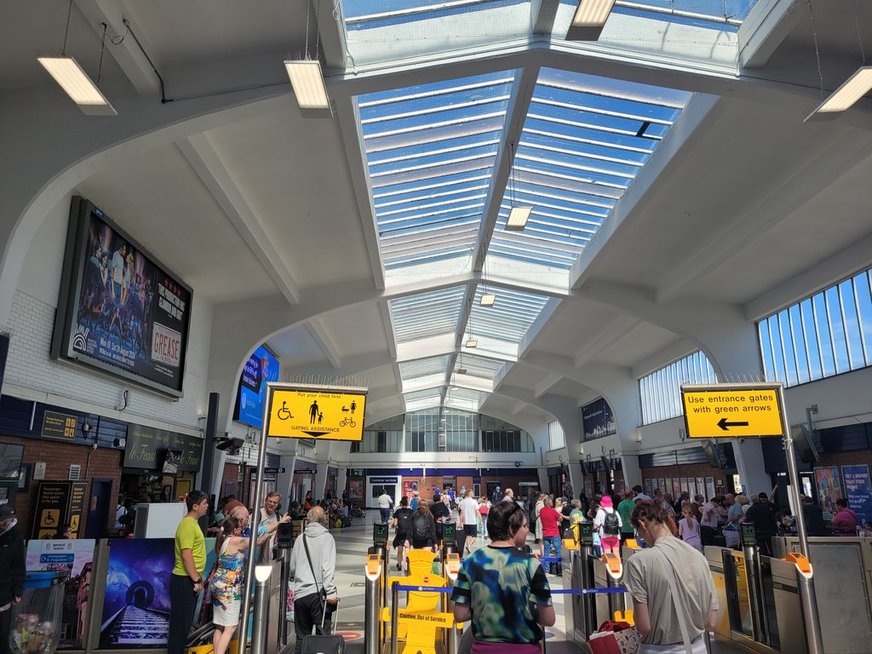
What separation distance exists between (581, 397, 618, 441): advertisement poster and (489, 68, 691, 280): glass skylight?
13.0 meters

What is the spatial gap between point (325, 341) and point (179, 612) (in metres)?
13.3

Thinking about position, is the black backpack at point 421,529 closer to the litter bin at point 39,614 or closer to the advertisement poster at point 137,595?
the advertisement poster at point 137,595

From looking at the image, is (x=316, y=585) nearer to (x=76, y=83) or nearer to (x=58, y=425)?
(x=58, y=425)

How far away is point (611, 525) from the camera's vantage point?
12.6 meters

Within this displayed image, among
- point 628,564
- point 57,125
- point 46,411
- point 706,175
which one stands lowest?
point 628,564

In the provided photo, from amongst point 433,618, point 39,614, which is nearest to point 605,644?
point 433,618

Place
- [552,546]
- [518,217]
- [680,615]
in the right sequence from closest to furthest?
1. [680,615]
2. [518,217]
3. [552,546]

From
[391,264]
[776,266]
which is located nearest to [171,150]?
[391,264]

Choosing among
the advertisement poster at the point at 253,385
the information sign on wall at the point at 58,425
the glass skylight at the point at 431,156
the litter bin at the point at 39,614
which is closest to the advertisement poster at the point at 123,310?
the information sign on wall at the point at 58,425

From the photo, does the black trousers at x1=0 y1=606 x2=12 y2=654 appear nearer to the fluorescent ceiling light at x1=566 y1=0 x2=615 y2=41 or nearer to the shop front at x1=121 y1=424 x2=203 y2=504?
the shop front at x1=121 y1=424 x2=203 y2=504

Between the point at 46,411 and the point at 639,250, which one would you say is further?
the point at 639,250

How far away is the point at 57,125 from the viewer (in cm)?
688

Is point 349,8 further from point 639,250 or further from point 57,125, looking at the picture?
point 639,250

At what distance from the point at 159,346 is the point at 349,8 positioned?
696 centimetres
